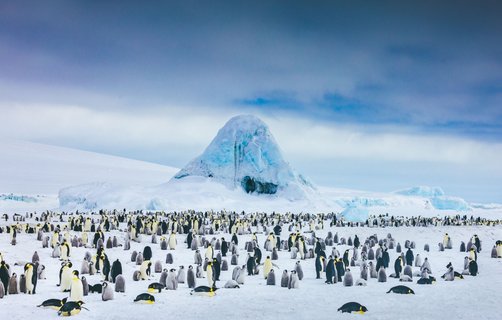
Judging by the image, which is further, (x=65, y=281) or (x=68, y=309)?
(x=65, y=281)

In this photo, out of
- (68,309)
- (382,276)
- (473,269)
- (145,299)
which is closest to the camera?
(68,309)

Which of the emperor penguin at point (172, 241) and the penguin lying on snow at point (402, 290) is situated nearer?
the penguin lying on snow at point (402, 290)

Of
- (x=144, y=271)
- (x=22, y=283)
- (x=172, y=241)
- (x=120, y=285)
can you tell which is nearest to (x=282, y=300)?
(x=120, y=285)

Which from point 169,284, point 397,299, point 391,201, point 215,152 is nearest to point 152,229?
point 169,284

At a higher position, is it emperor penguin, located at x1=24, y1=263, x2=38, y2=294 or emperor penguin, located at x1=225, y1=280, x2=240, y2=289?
emperor penguin, located at x1=24, y1=263, x2=38, y2=294

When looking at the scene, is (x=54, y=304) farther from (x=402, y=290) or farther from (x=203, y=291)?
(x=402, y=290)

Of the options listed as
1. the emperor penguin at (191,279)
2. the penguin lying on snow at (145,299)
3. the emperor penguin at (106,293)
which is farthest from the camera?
the emperor penguin at (191,279)

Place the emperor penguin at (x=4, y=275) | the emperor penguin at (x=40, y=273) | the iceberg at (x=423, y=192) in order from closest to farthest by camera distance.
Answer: the emperor penguin at (x=4, y=275) → the emperor penguin at (x=40, y=273) → the iceberg at (x=423, y=192)

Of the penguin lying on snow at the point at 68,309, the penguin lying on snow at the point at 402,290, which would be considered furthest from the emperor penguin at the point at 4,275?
the penguin lying on snow at the point at 402,290

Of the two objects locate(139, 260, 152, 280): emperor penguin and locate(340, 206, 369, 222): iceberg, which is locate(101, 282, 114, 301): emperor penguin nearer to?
locate(139, 260, 152, 280): emperor penguin

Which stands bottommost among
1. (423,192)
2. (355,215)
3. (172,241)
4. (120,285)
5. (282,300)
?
(282,300)

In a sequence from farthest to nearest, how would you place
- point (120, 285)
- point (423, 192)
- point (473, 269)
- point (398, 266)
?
point (423, 192) < point (473, 269) < point (398, 266) < point (120, 285)

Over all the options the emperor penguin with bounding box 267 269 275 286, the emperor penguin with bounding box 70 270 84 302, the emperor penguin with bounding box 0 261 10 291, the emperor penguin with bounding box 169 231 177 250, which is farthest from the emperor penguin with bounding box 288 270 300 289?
the emperor penguin with bounding box 169 231 177 250

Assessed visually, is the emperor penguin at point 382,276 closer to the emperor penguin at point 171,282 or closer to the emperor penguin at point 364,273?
the emperor penguin at point 364,273
